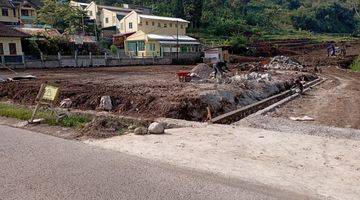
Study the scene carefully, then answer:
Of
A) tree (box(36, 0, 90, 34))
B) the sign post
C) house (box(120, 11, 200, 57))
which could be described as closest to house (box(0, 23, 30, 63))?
tree (box(36, 0, 90, 34))

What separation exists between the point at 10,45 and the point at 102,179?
105ft

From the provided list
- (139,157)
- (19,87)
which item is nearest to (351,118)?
(139,157)

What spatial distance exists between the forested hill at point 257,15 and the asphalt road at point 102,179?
55.3m

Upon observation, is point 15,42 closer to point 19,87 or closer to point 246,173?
point 19,87

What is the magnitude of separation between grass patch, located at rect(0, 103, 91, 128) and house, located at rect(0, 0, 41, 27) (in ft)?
146

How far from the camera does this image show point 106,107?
12.8 meters

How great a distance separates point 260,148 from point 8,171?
16.8ft

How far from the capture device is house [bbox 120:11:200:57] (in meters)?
50.2

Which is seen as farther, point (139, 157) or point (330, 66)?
point (330, 66)

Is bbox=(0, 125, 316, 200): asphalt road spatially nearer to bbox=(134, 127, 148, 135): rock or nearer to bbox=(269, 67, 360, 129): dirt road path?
bbox=(134, 127, 148, 135): rock

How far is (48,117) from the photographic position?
11.1m

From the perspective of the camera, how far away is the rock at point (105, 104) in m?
12.8

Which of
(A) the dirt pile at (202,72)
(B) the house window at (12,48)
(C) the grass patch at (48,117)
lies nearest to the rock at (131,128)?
(C) the grass patch at (48,117)

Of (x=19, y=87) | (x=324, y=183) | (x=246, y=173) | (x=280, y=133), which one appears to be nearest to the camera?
(x=324, y=183)
